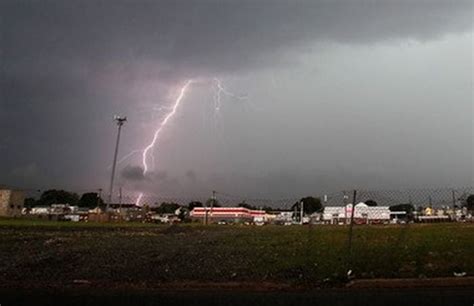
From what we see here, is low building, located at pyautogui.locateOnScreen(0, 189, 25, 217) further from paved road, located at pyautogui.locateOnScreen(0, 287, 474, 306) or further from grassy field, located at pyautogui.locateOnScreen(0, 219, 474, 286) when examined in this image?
paved road, located at pyautogui.locateOnScreen(0, 287, 474, 306)

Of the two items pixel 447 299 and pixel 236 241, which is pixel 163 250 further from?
pixel 447 299

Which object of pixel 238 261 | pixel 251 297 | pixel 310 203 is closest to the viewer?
pixel 251 297

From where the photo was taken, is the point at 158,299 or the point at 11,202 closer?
the point at 158,299

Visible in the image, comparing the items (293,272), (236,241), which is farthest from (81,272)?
(236,241)

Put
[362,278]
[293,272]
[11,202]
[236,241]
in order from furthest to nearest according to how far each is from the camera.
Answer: [11,202], [236,241], [293,272], [362,278]

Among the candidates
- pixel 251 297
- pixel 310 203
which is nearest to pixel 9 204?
pixel 310 203

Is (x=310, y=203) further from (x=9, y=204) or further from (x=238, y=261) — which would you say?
(x=9, y=204)

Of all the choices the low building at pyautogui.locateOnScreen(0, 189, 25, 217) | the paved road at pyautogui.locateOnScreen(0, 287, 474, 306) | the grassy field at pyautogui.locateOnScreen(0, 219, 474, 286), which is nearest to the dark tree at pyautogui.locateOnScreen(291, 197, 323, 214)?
the grassy field at pyautogui.locateOnScreen(0, 219, 474, 286)

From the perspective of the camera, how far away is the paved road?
10.2 metres

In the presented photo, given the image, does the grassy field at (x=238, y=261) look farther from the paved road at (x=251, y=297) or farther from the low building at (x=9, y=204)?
the low building at (x=9, y=204)

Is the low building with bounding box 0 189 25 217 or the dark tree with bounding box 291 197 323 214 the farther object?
the low building with bounding box 0 189 25 217

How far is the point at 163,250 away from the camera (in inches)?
698

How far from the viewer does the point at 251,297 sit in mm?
11023

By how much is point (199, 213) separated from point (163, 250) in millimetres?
101048
